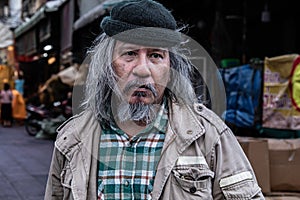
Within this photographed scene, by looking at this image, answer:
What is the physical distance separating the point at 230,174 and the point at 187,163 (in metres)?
0.14

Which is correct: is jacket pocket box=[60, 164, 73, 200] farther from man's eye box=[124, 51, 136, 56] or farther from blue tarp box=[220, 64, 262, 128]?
blue tarp box=[220, 64, 262, 128]

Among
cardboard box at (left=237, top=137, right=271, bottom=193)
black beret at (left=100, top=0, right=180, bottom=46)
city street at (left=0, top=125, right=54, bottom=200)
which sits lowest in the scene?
city street at (left=0, top=125, right=54, bottom=200)

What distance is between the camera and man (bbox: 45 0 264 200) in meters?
1.84

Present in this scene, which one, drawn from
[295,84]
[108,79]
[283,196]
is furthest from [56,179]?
[295,84]

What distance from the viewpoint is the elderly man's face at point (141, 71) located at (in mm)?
1868

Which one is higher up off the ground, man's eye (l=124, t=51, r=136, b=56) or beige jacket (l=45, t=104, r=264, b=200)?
man's eye (l=124, t=51, r=136, b=56)

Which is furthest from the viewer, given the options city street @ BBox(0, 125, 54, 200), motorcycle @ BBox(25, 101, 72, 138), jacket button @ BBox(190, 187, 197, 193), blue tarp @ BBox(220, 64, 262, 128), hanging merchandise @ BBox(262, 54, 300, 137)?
motorcycle @ BBox(25, 101, 72, 138)

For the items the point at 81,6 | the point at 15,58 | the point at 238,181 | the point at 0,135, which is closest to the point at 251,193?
the point at 238,181

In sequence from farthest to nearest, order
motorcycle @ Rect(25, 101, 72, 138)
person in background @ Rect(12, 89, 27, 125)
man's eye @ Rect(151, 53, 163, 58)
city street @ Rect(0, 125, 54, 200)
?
person in background @ Rect(12, 89, 27, 125), motorcycle @ Rect(25, 101, 72, 138), city street @ Rect(0, 125, 54, 200), man's eye @ Rect(151, 53, 163, 58)

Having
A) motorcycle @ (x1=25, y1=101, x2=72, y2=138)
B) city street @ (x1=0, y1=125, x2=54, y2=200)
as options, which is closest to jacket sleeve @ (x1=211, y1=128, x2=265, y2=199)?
city street @ (x1=0, y1=125, x2=54, y2=200)

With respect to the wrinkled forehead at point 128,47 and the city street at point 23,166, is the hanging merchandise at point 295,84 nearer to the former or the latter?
the city street at point 23,166

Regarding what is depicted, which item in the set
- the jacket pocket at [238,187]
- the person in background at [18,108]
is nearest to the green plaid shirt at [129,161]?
the jacket pocket at [238,187]

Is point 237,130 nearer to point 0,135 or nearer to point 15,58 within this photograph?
point 0,135

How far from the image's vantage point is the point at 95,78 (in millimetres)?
2018
